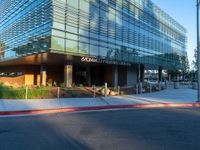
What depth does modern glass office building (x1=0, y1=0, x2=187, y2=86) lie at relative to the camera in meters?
29.0

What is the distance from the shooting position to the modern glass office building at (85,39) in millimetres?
29002

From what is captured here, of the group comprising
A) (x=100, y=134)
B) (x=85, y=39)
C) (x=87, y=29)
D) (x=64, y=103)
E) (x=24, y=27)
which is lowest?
(x=100, y=134)

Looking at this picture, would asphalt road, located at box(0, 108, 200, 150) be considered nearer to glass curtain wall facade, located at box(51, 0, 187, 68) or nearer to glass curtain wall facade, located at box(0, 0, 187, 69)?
glass curtain wall facade, located at box(0, 0, 187, 69)

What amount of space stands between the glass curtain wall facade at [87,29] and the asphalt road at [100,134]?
17.9 metres

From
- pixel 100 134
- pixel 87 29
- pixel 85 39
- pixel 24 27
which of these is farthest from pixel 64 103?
pixel 24 27

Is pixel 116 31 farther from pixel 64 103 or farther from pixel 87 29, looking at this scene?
pixel 64 103

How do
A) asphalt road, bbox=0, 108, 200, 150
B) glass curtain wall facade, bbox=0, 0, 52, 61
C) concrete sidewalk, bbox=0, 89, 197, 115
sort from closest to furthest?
asphalt road, bbox=0, 108, 200, 150, concrete sidewalk, bbox=0, 89, 197, 115, glass curtain wall facade, bbox=0, 0, 52, 61

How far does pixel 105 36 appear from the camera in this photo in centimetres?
3488

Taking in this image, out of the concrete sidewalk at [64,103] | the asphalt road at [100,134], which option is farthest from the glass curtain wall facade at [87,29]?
the asphalt road at [100,134]

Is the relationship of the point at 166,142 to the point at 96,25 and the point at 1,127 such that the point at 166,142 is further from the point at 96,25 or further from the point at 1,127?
the point at 96,25

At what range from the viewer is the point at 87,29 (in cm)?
3184

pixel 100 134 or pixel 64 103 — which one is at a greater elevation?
pixel 64 103

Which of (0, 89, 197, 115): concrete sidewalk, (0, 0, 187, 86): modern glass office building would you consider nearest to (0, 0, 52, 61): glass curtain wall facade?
(0, 0, 187, 86): modern glass office building

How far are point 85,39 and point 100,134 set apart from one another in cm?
2377
